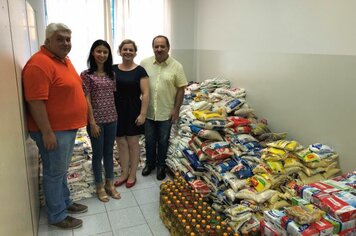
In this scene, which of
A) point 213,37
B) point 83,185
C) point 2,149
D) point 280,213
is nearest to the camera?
point 2,149

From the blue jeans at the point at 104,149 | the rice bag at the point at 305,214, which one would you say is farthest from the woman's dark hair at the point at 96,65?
the rice bag at the point at 305,214

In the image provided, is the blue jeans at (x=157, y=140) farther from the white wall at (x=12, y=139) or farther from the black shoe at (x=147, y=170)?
the white wall at (x=12, y=139)

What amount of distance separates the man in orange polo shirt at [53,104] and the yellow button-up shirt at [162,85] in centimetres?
95

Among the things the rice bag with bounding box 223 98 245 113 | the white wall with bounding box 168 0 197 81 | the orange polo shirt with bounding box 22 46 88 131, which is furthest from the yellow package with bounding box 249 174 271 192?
the white wall with bounding box 168 0 197 81

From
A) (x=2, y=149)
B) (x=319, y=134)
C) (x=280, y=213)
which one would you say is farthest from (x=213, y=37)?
(x=2, y=149)

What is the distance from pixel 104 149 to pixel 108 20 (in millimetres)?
2385

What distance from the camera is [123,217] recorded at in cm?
242

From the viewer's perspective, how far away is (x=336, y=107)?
6.92ft

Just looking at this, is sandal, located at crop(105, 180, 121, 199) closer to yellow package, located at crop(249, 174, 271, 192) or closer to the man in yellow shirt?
the man in yellow shirt

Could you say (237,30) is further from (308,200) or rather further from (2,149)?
(2,149)

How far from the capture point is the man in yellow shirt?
2.90 meters

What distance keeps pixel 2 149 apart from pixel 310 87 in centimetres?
219

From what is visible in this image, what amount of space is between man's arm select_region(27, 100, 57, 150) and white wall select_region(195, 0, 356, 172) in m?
1.99

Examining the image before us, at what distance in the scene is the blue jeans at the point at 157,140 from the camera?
3.03 metres
